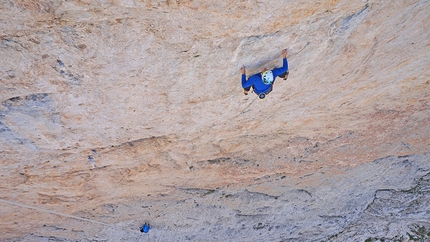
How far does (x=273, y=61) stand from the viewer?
4.61 m

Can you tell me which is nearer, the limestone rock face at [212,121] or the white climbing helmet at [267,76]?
the limestone rock face at [212,121]

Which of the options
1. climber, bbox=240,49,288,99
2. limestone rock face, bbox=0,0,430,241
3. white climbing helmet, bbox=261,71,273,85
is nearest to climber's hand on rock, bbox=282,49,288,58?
climber, bbox=240,49,288,99

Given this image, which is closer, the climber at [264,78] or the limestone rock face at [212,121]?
the limestone rock face at [212,121]

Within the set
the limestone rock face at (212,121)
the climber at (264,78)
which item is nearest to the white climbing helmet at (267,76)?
the climber at (264,78)

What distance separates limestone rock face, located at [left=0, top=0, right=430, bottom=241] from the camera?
3781 mm

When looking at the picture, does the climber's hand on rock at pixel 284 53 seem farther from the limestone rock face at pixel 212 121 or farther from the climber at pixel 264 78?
the limestone rock face at pixel 212 121

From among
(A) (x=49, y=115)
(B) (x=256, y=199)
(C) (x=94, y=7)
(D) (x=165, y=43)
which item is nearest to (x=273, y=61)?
(D) (x=165, y=43)

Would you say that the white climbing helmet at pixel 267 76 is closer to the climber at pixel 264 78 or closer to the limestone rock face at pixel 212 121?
the climber at pixel 264 78

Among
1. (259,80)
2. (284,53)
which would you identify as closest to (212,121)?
(259,80)

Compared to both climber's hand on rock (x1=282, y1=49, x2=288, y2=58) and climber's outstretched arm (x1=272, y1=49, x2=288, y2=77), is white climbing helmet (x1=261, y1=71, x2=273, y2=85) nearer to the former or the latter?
climber's outstretched arm (x1=272, y1=49, x2=288, y2=77)

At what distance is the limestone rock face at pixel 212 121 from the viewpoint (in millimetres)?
3781

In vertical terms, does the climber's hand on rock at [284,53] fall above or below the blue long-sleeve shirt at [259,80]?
above

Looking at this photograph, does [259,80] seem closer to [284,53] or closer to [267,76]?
[267,76]

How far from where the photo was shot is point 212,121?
5.75 meters
